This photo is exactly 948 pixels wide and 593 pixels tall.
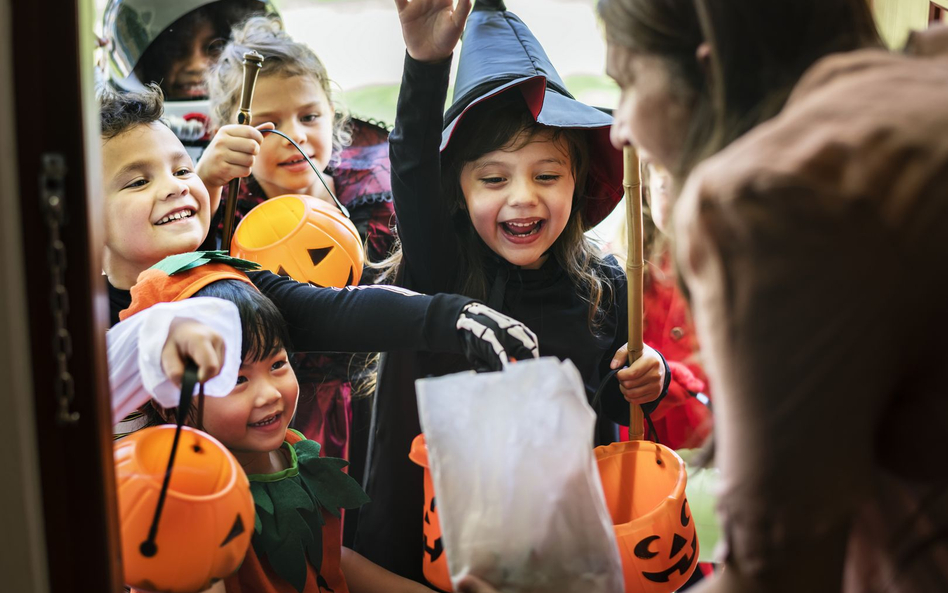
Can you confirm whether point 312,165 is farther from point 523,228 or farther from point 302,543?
point 302,543

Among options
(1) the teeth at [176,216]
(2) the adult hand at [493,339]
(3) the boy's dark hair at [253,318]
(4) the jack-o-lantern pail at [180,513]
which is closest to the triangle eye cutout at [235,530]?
(4) the jack-o-lantern pail at [180,513]

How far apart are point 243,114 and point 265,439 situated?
57 centimetres

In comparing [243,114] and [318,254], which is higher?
[243,114]

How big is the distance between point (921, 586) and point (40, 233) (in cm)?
101

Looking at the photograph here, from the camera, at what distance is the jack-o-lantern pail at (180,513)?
1118 millimetres

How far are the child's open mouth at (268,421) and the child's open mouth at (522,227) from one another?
0.49 metres

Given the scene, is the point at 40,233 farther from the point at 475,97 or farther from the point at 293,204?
the point at 475,97

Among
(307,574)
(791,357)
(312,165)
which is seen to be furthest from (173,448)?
(791,357)

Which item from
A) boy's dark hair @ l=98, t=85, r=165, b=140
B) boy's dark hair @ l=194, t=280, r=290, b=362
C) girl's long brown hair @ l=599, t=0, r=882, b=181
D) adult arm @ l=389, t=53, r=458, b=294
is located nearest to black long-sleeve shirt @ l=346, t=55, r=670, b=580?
adult arm @ l=389, t=53, r=458, b=294

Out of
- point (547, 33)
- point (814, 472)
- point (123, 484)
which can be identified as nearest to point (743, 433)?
point (814, 472)

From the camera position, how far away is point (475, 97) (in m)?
1.40

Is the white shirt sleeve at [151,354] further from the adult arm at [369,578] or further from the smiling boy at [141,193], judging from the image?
the adult arm at [369,578]

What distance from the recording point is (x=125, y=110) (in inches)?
55.4

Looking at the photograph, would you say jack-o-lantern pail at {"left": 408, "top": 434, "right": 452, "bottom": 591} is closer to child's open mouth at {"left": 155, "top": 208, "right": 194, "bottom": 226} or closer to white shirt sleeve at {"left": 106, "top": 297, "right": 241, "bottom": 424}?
white shirt sleeve at {"left": 106, "top": 297, "right": 241, "bottom": 424}
